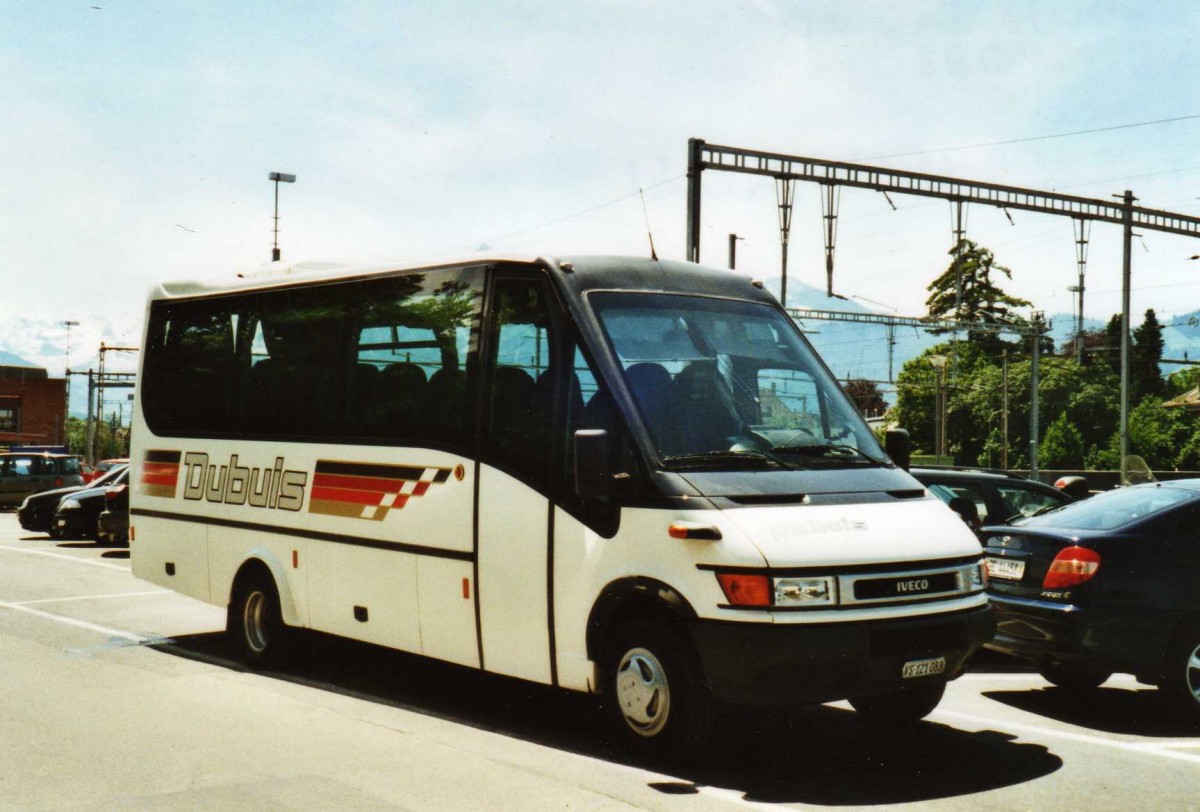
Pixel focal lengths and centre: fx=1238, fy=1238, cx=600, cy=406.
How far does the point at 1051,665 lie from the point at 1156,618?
2.36 feet

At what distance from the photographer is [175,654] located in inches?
414

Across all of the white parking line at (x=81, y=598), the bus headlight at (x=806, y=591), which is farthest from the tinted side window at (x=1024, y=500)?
the white parking line at (x=81, y=598)

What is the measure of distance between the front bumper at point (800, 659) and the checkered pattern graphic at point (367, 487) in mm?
2494

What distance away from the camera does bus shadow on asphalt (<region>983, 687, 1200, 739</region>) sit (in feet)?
25.5

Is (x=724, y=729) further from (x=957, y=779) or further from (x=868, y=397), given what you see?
(x=868, y=397)

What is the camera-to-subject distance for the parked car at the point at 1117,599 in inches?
311

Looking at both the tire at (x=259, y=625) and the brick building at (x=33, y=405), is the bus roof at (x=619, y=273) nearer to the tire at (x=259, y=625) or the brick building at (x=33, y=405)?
the tire at (x=259, y=625)

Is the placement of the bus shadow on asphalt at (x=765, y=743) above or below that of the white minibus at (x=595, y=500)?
below

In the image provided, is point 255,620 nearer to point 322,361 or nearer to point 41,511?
point 322,361

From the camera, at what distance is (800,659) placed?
6074mm

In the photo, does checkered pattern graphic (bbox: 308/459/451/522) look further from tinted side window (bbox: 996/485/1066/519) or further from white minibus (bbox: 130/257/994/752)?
tinted side window (bbox: 996/485/1066/519)

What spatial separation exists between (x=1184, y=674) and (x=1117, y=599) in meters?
0.63

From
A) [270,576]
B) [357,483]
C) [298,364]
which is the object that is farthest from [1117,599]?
[270,576]

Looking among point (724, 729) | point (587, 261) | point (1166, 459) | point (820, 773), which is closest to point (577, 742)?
point (724, 729)
